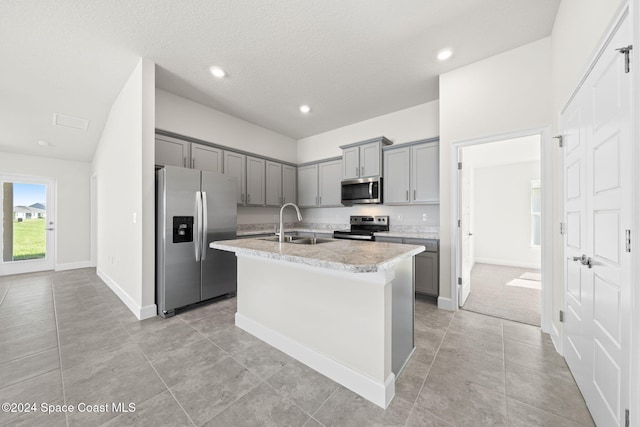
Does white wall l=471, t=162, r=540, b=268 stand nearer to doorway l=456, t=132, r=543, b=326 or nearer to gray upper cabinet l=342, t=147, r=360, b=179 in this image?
doorway l=456, t=132, r=543, b=326

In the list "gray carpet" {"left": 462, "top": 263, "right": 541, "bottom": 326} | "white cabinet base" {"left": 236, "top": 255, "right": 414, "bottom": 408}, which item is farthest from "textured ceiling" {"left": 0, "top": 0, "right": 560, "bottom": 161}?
"gray carpet" {"left": 462, "top": 263, "right": 541, "bottom": 326}

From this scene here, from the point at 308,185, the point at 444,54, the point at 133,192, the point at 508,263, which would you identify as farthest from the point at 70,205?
the point at 508,263

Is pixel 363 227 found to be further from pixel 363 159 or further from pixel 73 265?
pixel 73 265

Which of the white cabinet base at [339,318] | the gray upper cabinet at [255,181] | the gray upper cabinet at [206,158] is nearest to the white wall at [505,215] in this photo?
the gray upper cabinet at [255,181]

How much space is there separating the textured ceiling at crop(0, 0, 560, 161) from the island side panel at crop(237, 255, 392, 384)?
7.37ft

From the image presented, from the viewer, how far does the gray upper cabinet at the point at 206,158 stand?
3.65 m

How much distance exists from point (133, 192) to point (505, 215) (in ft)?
24.7

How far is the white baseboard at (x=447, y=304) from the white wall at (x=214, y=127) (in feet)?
13.4

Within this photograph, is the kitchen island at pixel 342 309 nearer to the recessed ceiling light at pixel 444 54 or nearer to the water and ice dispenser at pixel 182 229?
the water and ice dispenser at pixel 182 229

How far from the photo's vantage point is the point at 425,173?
3.59 meters

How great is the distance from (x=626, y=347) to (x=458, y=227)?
201 cm

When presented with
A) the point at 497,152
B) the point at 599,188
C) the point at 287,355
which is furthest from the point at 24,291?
the point at 497,152

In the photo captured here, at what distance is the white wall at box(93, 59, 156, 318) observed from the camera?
271 cm

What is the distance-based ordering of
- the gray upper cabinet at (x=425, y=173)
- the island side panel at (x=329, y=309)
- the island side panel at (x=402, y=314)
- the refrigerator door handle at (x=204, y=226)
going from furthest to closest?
the gray upper cabinet at (x=425, y=173) → the refrigerator door handle at (x=204, y=226) → the island side panel at (x=402, y=314) → the island side panel at (x=329, y=309)
